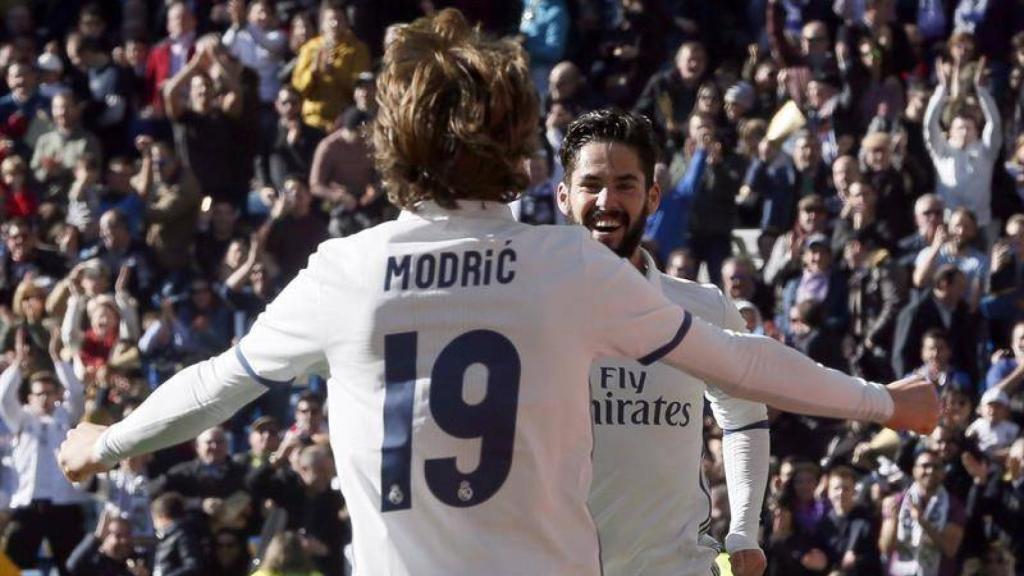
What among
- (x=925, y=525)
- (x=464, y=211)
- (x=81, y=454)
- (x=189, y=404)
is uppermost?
(x=464, y=211)

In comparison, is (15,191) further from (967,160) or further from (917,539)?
(917,539)

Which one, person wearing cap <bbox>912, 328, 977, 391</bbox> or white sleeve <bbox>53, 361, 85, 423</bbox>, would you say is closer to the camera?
person wearing cap <bbox>912, 328, 977, 391</bbox>

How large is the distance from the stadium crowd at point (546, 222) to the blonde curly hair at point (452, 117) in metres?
7.58

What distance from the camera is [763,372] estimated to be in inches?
166

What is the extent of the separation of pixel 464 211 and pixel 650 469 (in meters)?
1.65

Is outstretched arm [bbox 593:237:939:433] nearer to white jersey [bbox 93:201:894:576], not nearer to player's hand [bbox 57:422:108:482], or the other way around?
white jersey [bbox 93:201:894:576]

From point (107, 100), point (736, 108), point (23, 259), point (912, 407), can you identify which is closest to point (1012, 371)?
point (736, 108)

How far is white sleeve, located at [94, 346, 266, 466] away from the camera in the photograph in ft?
13.8

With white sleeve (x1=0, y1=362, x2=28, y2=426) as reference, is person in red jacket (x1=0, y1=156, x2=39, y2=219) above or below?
above

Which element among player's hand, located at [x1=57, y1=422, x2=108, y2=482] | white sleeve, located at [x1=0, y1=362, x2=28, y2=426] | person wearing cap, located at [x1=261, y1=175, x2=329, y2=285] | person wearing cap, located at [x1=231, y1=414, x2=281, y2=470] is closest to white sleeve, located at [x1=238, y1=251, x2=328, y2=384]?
player's hand, located at [x1=57, y1=422, x2=108, y2=482]

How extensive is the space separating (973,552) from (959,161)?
329 centimetres

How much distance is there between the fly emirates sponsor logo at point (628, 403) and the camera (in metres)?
5.66

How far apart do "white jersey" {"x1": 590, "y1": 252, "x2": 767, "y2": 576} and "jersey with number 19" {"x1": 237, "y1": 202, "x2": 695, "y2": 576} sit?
1424 millimetres

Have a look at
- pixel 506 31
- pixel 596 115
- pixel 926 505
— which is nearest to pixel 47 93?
pixel 506 31
